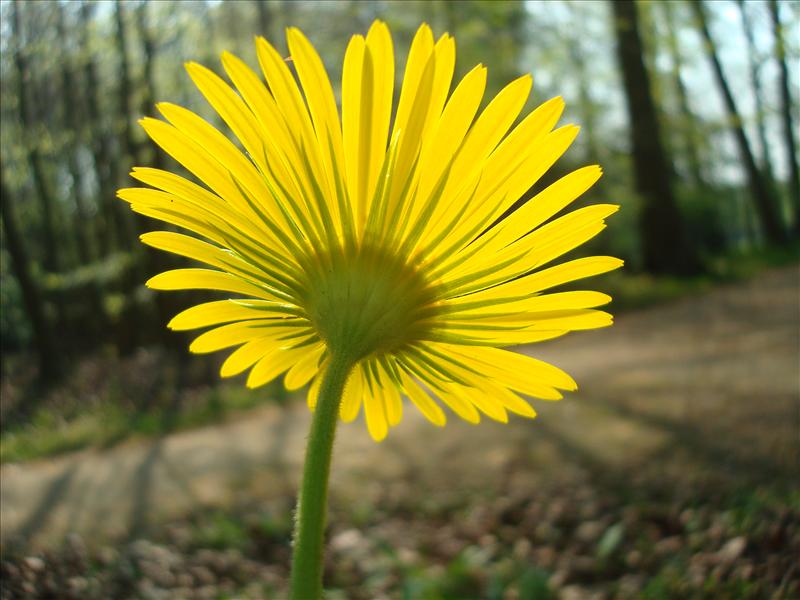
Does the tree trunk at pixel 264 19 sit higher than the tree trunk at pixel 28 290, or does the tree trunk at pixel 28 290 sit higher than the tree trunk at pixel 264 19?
the tree trunk at pixel 264 19

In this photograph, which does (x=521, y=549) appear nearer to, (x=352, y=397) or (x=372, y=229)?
(x=352, y=397)

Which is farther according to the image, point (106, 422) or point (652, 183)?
point (652, 183)

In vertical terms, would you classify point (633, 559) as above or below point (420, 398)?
below

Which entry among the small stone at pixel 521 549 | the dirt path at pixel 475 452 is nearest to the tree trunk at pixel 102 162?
the dirt path at pixel 475 452

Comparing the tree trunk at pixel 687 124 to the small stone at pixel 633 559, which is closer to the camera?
the small stone at pixel 633 559

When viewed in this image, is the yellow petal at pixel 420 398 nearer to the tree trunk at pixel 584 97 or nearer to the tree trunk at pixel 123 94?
the tree trunk at pixel 123 94

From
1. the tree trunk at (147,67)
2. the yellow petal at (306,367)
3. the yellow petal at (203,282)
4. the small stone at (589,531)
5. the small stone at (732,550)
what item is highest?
the tree trunk at (147,67)

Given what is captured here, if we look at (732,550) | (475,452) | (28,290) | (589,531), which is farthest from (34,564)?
(475,452)
